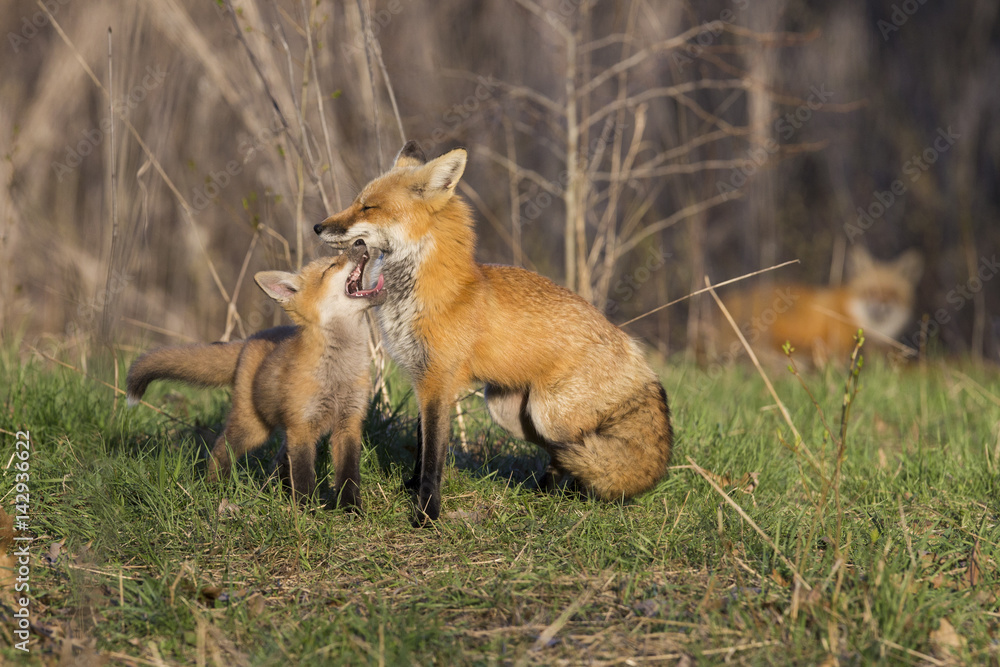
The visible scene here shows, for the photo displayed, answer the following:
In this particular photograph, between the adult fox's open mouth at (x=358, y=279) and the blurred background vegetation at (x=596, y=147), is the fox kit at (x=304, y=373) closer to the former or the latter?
the adult fox's open mouth at (x=358, y=279)

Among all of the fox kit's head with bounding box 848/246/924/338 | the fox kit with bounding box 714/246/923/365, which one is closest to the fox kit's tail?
the fox kit with bounding box 714/246/923/365

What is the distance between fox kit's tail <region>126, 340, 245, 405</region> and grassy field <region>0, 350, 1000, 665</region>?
353 mm

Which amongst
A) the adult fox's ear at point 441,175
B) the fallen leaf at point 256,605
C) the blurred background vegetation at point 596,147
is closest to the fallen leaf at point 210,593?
the fallen leaf at point 256,605

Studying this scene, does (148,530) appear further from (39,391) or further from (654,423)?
(654,423)

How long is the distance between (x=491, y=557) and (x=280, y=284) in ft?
6.13

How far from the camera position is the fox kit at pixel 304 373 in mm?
4020

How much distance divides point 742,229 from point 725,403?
5.15 meters

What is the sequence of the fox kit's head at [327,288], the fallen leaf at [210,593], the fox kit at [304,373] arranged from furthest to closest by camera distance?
the fox kit's head at [327,288]
the fox kit at [304,373]
the fallen leaf at [210,593]

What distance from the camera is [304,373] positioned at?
4055 mm

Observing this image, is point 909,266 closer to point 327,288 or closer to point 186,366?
point 327,288

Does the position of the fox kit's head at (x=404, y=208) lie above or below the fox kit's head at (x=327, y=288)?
above

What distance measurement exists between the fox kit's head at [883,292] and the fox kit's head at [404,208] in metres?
7.28

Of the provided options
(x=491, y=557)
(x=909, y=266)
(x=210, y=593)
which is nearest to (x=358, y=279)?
(x=491, y=557)

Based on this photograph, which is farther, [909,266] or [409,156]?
[909,266]
